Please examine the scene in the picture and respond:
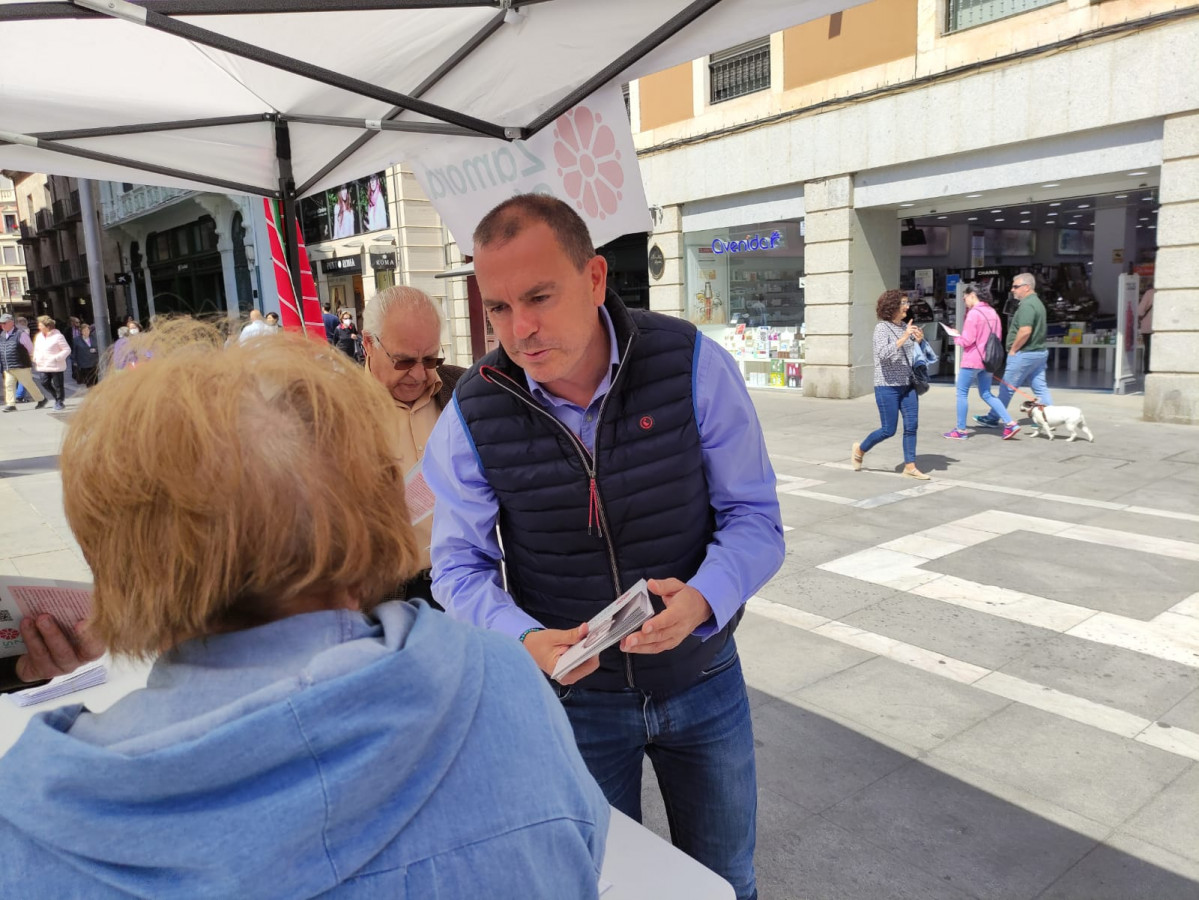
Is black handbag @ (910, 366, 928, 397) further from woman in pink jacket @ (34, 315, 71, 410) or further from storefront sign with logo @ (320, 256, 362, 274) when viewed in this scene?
storefront sign with logo @ (320, 256, 362, 274)

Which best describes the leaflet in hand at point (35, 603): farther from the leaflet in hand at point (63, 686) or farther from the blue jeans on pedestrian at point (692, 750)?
the blue jeans on pedestrian at point (692, 750)

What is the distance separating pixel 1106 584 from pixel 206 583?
5674mm

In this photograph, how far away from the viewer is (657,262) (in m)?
16.2

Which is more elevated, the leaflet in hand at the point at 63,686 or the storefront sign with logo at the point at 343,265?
the storefront sign with logo at the point at 343,265

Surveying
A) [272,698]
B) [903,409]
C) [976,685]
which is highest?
[272,698]

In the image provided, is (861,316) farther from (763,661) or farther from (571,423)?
(571,423)

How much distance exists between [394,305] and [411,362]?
23 centimetres

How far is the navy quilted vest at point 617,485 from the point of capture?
1947 mm

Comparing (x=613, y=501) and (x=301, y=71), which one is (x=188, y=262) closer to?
(x=301, y=71)

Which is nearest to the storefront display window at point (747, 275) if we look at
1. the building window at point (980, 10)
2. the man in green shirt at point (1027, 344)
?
the building window at point (980, 10)

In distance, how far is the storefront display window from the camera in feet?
48.4

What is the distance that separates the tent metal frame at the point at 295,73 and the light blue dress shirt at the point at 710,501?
1.54 m

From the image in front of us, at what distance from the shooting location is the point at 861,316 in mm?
13430

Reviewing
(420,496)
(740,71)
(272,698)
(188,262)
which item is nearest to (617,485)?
(420,496)
